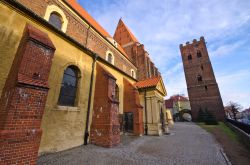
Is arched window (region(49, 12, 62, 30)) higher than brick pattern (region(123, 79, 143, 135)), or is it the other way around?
arched window (region(49, 12, 62, 30))

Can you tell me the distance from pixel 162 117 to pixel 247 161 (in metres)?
8.93

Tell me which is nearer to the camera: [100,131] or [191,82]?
[100,131]

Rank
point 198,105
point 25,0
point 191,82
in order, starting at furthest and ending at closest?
1. point 191,82
2. point 198,105
3. point 25,0

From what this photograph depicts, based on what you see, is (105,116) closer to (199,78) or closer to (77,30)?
(77,30)

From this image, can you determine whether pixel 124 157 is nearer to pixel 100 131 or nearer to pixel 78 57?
pixel 100 131

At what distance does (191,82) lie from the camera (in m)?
33.8

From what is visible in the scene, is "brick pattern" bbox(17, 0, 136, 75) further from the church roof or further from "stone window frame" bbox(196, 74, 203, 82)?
"stone window frame" bbox(196, 74, 203, 82)

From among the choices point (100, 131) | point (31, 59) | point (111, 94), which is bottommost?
point (100, 131)

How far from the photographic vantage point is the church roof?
918 inches

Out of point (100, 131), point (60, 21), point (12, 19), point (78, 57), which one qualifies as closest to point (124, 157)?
point (100, 131)

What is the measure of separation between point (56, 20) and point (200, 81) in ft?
111

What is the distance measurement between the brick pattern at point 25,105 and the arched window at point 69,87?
7.23 ft

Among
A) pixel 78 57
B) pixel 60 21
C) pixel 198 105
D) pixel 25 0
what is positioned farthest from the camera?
pixel 198 105

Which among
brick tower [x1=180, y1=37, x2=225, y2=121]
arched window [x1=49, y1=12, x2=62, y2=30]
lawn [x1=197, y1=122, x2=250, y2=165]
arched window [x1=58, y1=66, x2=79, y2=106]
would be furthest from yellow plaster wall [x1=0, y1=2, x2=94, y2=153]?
brick tower [x1=180, y1=37, x2=225, y2=121]
